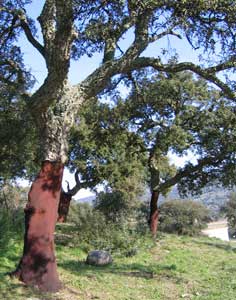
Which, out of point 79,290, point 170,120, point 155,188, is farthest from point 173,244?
point 79,290

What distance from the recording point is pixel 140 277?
9.82 metres

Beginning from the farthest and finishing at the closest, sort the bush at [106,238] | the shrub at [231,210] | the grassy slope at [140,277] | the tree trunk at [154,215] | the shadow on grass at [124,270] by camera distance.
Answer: the shrub at [231,210]
the tree trunk at [154,215]
the bush at [106,238]
the shadow on grass at [124,270]
the grassy slope at [140,277]

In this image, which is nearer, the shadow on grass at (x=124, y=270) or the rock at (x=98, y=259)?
the shadow on grass at (x=124, y=270)

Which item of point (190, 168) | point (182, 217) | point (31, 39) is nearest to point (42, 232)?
point (31, 39)

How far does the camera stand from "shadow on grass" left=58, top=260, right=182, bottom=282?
9.92m

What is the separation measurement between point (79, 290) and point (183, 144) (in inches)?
441

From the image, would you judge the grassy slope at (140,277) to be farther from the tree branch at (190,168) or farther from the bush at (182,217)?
the bush at (182,217)

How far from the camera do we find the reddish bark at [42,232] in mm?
7590

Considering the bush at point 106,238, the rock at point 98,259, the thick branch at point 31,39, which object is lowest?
the rock at point 98,259

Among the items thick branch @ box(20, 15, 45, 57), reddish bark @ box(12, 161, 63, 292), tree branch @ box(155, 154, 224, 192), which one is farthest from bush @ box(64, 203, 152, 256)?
thick branch @ box(20, 15, 45, 57)

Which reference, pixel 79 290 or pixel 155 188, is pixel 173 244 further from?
pixel 79 290

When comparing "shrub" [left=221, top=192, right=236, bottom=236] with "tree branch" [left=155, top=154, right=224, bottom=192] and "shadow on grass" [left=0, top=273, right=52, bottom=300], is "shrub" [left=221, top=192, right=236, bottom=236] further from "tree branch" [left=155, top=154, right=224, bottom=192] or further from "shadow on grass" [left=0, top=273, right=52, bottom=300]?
"shadow on grass" [left=0, top=273, right=52, bottom=300]

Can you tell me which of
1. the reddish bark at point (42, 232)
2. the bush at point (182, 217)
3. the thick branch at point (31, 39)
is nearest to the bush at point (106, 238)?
the reddish bark at point (42, 232)

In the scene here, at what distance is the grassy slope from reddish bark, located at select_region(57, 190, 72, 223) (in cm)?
1169
